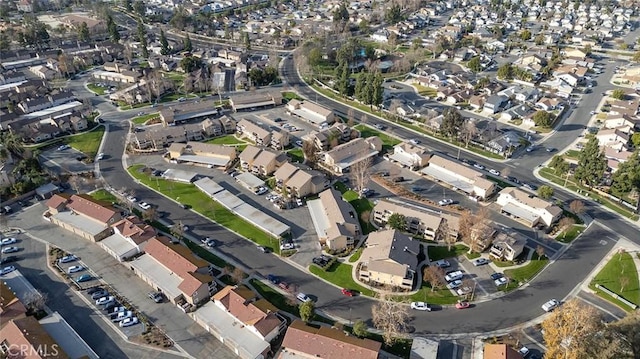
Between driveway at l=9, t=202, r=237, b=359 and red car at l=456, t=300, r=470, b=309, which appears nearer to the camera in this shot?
driveway at l=9, t=202, r=237, b=359

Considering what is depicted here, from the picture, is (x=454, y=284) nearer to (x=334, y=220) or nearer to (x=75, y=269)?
(x=334, y=220)

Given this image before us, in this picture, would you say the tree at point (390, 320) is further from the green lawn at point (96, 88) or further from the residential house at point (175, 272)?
the green lawn at point (96, 88)

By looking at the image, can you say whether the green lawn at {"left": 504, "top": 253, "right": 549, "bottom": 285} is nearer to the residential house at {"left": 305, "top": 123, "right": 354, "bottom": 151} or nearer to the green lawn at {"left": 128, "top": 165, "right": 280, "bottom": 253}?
the green lawn at {"left": 128, "top": 165, "right": 280, "bottom": 253}

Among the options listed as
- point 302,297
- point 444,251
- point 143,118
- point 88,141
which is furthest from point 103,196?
point 444,251

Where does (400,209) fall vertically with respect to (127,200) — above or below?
above

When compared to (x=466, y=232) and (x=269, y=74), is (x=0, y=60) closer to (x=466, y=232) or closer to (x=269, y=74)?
(x=269, y=74)

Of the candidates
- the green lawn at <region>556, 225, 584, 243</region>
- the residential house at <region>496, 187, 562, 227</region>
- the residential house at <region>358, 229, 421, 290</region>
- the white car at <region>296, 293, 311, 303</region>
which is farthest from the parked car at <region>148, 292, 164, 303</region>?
the green lawn at <region>556, 225, 584, 243</region>

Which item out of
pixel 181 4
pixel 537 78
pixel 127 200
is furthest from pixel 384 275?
pixel 181 4
